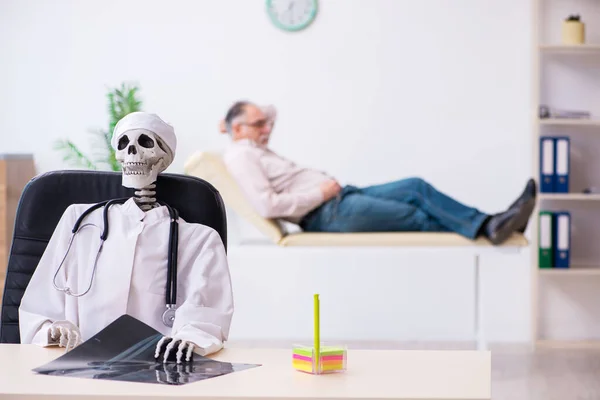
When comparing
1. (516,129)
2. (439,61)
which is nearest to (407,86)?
(439,61)

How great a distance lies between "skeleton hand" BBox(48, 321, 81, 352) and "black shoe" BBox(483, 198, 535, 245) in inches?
106

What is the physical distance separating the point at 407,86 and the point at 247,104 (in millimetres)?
962

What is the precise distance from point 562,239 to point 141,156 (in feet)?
10.4

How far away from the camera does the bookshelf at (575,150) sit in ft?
16.4

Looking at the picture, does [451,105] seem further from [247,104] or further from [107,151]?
[107,151]

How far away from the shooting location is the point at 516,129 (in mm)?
5020

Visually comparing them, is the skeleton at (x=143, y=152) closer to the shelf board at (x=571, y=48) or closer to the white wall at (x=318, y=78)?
the white wall at (x=318, y=78)

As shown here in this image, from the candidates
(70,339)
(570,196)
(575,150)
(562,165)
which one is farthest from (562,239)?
(70,339)

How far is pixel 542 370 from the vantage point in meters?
4.20

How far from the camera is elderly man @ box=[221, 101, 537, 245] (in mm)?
4309

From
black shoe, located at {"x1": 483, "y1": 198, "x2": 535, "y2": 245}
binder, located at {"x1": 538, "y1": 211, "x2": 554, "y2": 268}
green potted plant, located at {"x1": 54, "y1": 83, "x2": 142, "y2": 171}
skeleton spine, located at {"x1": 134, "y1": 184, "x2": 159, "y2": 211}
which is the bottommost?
binder, located at {"x1": 538, "y1": 211, "x2": 554, "y2": 268}

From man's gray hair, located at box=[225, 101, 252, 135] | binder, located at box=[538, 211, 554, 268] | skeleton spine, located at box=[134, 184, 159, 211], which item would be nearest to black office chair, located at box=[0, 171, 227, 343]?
skeleton spine, located at box=[134, 184, 159, 211]

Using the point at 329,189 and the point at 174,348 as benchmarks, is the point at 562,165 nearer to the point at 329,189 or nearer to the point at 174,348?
the point at 329,189

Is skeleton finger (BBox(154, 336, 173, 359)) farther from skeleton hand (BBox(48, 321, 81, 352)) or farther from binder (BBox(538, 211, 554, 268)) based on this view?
binder (BBox(538, 211, 554, 268))
